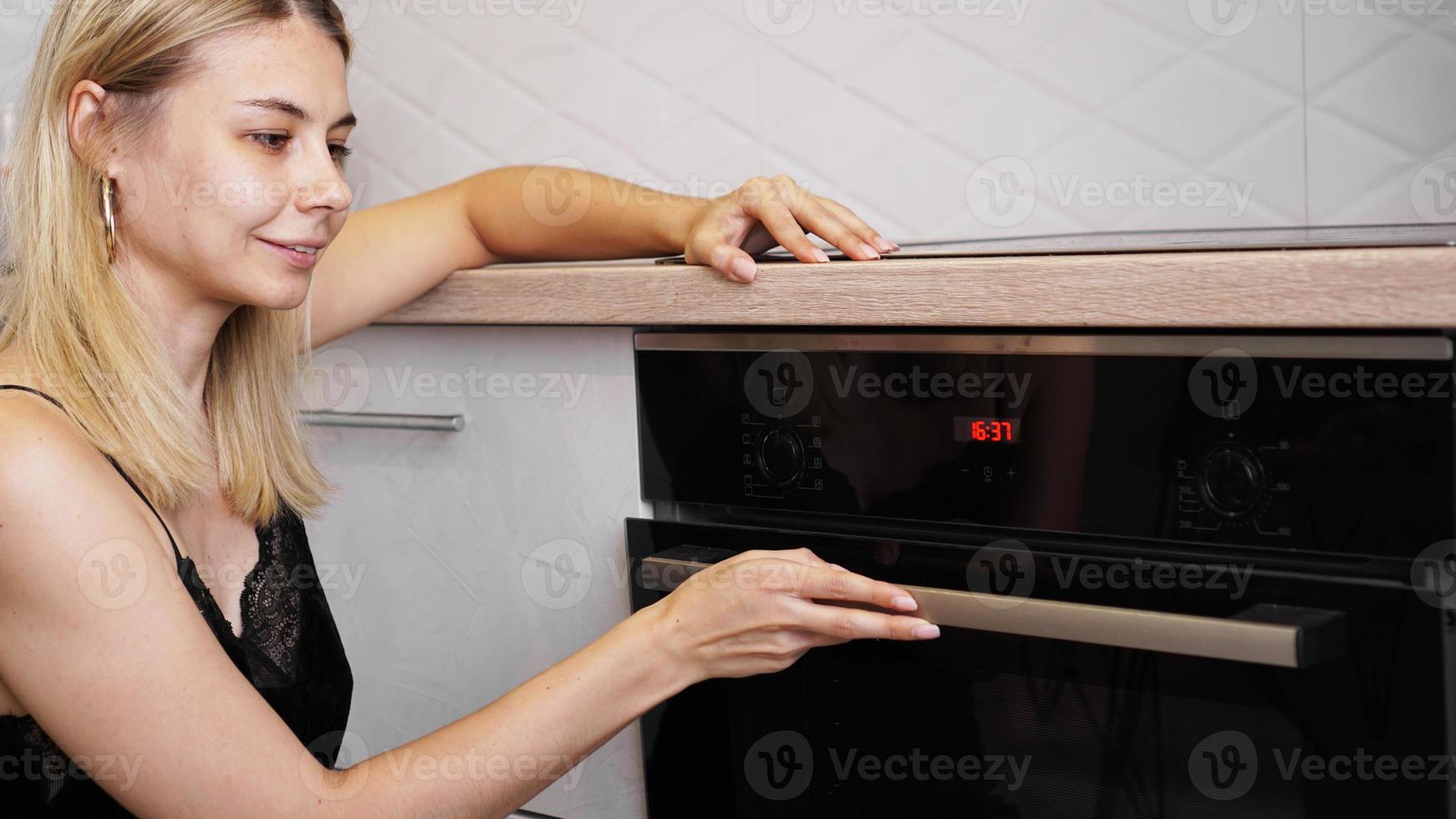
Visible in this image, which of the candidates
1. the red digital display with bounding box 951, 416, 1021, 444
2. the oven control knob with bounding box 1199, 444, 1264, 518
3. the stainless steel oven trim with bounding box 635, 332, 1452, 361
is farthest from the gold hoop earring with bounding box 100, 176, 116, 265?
the oven control knob with bounding box 1199, 444, 1264, 518

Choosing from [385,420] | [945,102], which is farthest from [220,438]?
[945,102]

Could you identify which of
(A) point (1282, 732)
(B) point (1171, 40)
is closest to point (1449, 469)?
(A) point (1282, 732)

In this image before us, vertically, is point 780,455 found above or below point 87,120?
below

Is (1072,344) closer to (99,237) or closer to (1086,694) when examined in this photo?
(1086,694)

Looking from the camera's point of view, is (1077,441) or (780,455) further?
(780,455)

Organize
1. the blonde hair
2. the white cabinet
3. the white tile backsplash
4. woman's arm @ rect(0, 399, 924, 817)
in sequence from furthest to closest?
the white tile backsplash
the white cabinet
the blonde hair
woman's arm @ rect(0, 399, 924, 817)

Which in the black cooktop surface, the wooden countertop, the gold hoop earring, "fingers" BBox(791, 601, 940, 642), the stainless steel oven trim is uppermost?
the gold hoop earring

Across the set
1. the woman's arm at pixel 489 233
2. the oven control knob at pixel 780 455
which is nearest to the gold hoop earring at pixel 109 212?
the woman's arm at pixel 489 233

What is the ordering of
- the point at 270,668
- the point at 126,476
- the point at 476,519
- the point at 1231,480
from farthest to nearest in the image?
the point at 476,519 < the point at 270,668 < the point at 126,476 < the point at 1231,480

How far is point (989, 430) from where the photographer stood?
32.9 inches

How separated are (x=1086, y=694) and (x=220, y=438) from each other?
784 mm

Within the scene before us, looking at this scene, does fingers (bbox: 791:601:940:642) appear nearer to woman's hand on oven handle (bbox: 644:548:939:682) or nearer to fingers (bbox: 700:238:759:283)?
woman's hand on oven handle (bbox: 644:548:939:682)

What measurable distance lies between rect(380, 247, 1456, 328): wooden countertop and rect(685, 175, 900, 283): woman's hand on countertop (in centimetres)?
2

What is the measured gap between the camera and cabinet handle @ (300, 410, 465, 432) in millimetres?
1136
